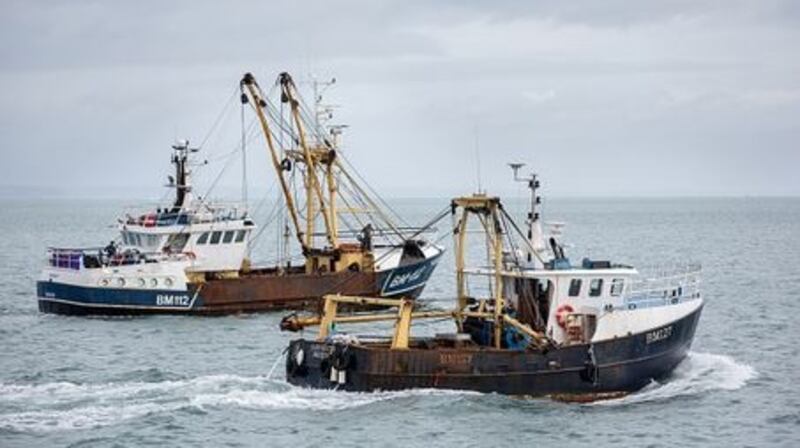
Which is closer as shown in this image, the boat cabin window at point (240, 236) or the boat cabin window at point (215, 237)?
the boat cabin window at point (215, 237)

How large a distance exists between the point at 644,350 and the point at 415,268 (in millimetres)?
23846

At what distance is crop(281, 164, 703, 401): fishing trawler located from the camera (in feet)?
107

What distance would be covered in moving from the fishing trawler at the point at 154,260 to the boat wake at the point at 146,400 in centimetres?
1726

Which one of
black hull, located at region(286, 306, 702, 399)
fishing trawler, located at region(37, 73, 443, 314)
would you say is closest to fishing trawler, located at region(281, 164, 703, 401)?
black hull, located at region(286, 306, 702, 399)

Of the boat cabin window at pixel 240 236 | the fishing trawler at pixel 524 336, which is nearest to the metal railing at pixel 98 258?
the boat cabin window at pixel 240 236

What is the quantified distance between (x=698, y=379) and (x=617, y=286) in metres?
3.97

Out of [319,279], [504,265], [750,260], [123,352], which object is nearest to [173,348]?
[123,352]

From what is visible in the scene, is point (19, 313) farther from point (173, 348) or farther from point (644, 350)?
point (644, 350)

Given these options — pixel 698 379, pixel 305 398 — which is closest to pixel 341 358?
pixel 305 398

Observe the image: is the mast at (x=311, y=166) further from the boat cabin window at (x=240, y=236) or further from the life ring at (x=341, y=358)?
the life ring at (x=341, y=358)

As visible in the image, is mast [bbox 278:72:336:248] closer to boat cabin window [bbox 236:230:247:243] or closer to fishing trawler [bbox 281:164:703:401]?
boat cabin window [bbox 236:230:247:243]

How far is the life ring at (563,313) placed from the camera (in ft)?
114

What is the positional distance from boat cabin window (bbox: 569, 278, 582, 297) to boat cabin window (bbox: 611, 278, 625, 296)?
2.94ft

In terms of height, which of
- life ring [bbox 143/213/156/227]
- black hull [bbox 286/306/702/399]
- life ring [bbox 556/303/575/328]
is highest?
life ring [bbox 143/213/156/227]
